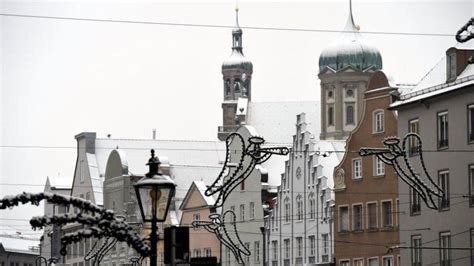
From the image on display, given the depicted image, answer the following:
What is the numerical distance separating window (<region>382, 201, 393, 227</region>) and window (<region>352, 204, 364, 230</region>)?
2.33m

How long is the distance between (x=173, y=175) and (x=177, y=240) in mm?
100936

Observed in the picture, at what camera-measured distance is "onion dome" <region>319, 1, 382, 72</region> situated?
144250 mm

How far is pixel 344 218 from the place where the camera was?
8325cm

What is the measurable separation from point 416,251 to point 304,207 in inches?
582

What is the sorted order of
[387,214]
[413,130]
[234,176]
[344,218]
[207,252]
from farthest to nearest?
[207,252] < [344,218] < [387,214] < [413,130] < [234,176]

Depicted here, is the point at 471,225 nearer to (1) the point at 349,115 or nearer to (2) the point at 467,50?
(2) the point at 467,50

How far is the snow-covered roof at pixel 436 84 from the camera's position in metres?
72.4

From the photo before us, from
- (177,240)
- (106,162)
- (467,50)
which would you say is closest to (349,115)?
(106,162)

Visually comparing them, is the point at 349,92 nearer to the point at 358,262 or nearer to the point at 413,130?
the point at 358,262

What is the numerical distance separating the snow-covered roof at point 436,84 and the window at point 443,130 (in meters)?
1.08

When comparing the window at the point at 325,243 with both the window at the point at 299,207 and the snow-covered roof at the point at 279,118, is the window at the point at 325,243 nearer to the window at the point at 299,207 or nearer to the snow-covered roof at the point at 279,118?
the window at the point at 299,207

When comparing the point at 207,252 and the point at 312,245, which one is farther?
the point at 207,252

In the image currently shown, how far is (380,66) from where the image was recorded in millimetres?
144375

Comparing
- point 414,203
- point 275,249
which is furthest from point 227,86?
point 414,203
